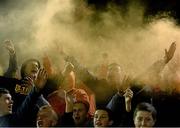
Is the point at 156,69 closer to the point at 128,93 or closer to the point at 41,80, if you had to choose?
the point at 128,93

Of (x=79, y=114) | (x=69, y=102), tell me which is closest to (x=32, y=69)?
(x=69, y=102)

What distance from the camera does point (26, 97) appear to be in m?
2.81

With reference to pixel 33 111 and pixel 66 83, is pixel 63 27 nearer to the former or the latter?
pixel 66 83

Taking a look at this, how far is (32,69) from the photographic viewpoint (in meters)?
2.89

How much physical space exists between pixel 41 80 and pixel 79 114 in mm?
362

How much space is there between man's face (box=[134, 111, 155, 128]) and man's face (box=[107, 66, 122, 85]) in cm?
35

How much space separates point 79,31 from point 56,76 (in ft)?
1.24

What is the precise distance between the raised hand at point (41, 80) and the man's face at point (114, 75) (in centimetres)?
46

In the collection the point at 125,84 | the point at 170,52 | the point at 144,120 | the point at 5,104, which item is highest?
the point at 170,52

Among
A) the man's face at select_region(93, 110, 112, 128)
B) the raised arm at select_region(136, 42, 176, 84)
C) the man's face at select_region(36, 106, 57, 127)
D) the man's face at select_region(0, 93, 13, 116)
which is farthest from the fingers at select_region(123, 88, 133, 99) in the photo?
the man's face at select_region(0, 93, 13, 116)

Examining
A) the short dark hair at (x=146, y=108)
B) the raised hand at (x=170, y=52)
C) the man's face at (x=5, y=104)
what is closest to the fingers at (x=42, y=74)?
the man's face at (x=5, y=104)

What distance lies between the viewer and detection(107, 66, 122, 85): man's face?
2.86 meters

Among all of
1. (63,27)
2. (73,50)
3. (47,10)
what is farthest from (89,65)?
(47,10)

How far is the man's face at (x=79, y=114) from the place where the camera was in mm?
2789
